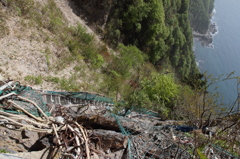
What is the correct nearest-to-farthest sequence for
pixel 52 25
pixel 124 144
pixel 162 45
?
pixel 124 144 → pixel 52 25 → pixel 162 45

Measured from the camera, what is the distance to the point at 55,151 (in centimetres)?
175

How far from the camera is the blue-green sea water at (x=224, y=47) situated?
62.7 m

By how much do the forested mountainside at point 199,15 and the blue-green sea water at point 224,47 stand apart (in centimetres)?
735

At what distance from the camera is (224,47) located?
7425 centimetres

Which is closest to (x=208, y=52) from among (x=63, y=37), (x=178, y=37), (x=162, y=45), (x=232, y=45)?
(x=232, y=45)

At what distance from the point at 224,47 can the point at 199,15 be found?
17104mm

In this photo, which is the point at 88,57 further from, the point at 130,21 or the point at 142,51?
the point at 142,51

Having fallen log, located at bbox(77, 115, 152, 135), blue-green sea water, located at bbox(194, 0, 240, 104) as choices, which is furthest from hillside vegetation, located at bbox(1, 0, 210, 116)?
blue-green sea water, located at bbox(194, 0, 240, 104)

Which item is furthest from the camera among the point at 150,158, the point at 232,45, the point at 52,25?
the point at 232,45

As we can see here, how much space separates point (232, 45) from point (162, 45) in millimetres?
68542

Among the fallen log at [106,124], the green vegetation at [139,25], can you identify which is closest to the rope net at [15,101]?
the fallen log at [106,124]

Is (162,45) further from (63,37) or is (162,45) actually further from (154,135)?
(154,135)

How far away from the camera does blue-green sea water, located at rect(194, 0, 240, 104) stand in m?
62.7

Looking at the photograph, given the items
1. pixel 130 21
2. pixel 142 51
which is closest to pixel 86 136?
pixel 130 21
